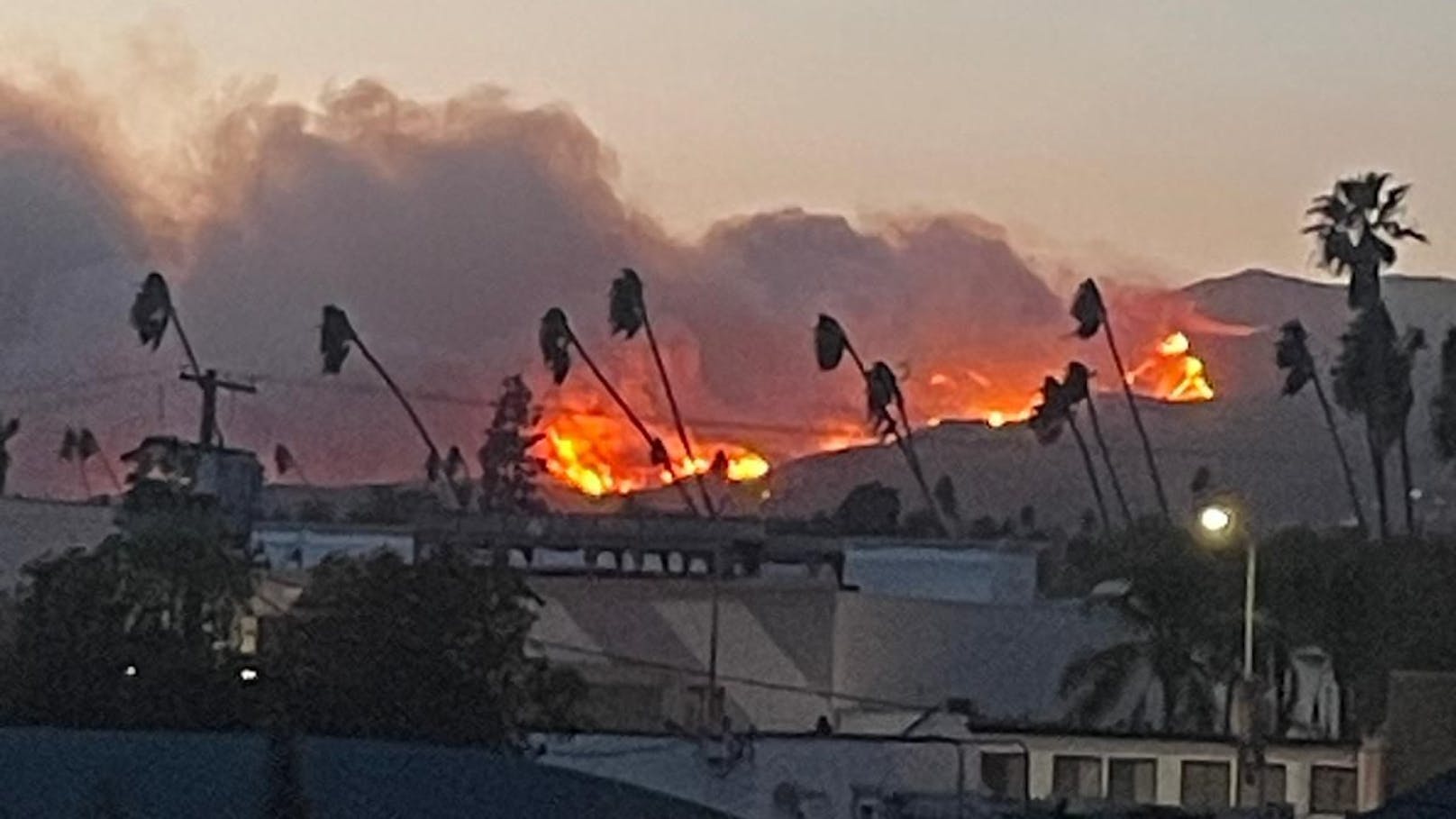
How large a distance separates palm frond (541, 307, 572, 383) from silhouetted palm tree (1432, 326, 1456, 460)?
1104 inches

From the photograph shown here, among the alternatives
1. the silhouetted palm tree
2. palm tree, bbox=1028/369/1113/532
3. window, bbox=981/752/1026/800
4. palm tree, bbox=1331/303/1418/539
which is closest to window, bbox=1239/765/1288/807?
window, bbox=981/752/1026/800

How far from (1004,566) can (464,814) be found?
56.1 meters

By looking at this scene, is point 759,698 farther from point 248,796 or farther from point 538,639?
point 248,796

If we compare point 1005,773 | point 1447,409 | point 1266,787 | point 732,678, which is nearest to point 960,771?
point 1005,773

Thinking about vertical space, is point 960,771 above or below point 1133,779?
below

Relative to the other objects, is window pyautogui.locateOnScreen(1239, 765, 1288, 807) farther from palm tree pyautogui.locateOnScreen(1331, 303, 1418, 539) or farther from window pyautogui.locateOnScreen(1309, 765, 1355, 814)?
palm tree pyautogui.locateOnScreen(1331, 303, 1418, 539)

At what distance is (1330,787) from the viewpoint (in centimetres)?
6028

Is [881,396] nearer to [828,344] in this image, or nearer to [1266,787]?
[828,344]

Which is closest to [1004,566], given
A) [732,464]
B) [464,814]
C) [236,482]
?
[236,482]

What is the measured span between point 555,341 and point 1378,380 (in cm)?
2746

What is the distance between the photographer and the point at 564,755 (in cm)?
5331

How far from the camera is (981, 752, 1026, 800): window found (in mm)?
58719

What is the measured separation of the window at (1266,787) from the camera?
55094 millimetres

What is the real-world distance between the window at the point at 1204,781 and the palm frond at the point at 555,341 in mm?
58576
